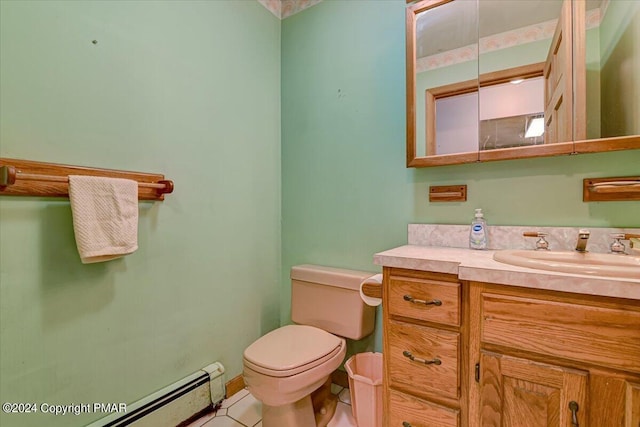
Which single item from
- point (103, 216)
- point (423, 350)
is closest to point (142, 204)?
point (103, 216)

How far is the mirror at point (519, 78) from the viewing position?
1062mm

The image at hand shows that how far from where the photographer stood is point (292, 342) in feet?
4.46

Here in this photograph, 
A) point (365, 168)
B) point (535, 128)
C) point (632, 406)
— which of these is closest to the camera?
point (632, 406)

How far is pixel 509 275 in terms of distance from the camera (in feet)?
2.65

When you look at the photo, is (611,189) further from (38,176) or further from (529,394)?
(38,176)

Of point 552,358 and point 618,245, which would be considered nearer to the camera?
point 552,358

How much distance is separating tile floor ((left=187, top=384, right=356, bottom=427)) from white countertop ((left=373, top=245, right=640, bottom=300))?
3.06ft

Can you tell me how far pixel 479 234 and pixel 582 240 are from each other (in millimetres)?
324

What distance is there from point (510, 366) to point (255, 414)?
123cm

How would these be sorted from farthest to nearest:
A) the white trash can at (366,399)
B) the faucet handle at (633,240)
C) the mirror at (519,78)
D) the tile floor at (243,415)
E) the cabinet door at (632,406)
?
the tile floor at (243,415)
the white trash can at (366,399)
the mirror at (519,78)
the faucet handle at (633,240)
the cabinet door at (632,406)

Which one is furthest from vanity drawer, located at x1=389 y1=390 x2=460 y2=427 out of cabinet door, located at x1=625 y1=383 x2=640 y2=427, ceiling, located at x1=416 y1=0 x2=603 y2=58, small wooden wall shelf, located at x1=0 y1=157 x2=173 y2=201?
ceiling, located at x1=416 y1=0 x2=603 y2=58

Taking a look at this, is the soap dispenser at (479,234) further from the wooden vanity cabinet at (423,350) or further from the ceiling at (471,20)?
the ceiling at (471,20)

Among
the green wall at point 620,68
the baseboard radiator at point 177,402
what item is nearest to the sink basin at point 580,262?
the green wall at point 620,68

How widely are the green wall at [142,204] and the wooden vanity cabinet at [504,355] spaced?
3.16 ft
